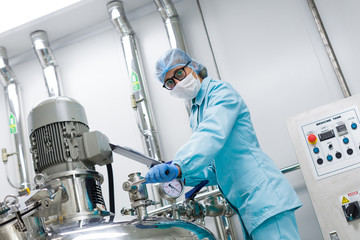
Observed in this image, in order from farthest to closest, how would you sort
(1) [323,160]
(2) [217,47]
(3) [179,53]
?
(2) [217,47], (1) [323,160], (3) [179,53]

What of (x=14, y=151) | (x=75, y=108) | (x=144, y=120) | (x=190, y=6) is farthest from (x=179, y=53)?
(x=14, y=151)

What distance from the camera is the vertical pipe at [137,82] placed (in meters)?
2.45

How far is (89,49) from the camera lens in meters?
2.96

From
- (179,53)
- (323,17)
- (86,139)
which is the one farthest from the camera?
(323,17)

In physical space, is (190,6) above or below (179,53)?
above

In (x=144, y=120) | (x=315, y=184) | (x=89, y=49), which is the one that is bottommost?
(x=315, y=184)

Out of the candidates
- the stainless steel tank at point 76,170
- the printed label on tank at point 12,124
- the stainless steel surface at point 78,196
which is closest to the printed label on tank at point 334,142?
the stainless steel tank at point 76,170

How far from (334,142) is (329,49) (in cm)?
63

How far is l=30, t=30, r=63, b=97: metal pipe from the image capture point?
2.79 metres

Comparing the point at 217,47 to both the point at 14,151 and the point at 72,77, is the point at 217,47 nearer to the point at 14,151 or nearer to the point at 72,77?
the point at 72,77

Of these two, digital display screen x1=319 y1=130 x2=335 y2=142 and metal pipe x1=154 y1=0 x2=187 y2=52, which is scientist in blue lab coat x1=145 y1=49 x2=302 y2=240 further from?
metal pipe x1=154 y1=0 x2=187 y2=52

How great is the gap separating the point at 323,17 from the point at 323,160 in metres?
0.92

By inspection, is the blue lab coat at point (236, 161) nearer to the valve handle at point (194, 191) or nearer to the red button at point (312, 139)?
the valve handle at point (194, 191)

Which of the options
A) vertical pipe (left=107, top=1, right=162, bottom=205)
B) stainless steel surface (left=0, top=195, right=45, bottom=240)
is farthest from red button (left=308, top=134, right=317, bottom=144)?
stainless steel surface (left=0, top=195, right=45, bottom=240)
